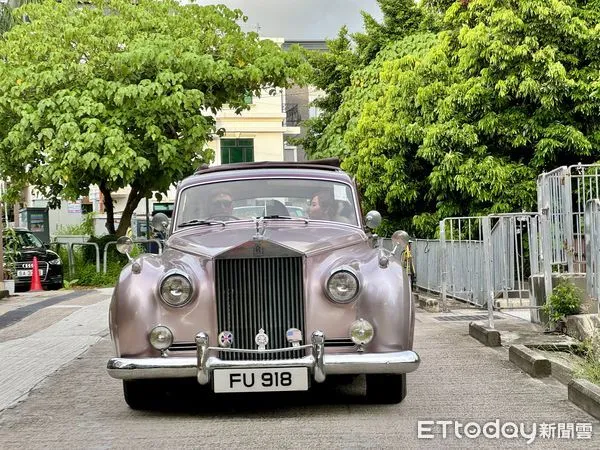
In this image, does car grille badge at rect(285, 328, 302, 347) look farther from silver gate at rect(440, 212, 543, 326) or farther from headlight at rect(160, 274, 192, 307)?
silver gate at rect(440, 212, 543, 326)

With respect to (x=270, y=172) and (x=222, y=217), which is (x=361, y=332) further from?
(x=270, y=172)

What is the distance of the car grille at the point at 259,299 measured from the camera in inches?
270

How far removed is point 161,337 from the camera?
689 cm

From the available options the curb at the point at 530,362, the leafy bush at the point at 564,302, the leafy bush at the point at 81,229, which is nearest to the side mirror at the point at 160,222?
the curb at the point at 530,362

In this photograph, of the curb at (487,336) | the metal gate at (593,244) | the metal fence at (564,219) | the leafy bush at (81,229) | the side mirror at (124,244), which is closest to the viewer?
the side mirror at (124,244)

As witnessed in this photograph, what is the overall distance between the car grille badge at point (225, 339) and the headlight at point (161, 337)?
0.37 meters

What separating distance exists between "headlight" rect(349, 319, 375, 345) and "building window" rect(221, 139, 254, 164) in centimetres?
4241

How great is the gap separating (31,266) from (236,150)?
25786mm

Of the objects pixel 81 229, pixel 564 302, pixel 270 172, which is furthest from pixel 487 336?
pixel 81 229

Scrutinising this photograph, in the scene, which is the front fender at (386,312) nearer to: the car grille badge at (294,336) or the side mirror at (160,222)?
the car grille badge at (294,336)

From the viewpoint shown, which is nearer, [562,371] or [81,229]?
[562,371]

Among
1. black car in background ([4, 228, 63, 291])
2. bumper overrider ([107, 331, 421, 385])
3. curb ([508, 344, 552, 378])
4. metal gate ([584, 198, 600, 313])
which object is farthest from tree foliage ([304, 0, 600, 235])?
bumper overrider ([107, 331, 421, 385])

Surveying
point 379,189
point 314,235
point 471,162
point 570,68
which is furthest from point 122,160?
point 314,235

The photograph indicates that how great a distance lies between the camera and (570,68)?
2062cm
